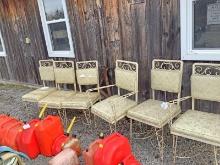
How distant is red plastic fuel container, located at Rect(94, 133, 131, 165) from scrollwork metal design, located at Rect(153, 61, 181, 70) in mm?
1419

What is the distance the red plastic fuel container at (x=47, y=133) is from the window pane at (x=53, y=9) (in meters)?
2.42

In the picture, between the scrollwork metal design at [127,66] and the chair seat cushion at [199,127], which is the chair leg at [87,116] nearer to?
the scrollwork metal design at [127,66]

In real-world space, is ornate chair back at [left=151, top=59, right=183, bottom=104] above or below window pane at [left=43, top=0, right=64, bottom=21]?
below

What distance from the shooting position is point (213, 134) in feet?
8.30

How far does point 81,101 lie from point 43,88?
122 cm

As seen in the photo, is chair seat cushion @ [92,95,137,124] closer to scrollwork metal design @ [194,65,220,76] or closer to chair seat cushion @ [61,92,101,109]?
chair seat cushion @ [61,92,101,109]

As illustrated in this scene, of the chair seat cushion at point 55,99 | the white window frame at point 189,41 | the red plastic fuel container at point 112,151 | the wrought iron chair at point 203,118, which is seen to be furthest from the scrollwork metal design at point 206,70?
the chair seat cushion at point 55,99

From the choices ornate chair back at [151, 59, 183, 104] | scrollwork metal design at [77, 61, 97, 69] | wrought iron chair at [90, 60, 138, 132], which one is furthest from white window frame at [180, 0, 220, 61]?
scrollwork metal design at [77, 61, 97, 69]

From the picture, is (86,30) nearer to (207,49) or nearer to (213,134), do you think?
(207,49)

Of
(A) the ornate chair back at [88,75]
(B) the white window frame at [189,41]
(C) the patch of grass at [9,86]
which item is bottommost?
(C) the patch of grass at [9,86]

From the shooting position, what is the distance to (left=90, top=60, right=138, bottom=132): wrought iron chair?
329cm

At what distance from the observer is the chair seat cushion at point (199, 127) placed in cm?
253

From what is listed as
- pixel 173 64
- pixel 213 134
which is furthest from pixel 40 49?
pixel 213 134

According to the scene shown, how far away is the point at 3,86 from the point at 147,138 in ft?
15.9
